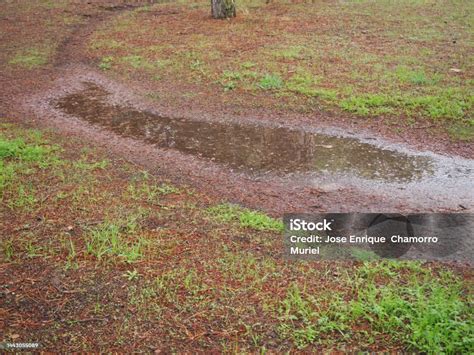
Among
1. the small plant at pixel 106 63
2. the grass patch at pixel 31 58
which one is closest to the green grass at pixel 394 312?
the small plant at pixel 106 63

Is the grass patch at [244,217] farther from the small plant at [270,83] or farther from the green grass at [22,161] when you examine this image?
the small plant at [270,83]

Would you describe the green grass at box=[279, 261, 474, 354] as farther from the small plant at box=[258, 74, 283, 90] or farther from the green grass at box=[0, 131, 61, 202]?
the small plant at box=[258, 74, 283, 90]

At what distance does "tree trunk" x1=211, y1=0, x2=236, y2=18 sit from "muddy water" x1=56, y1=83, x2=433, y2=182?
7649 mm

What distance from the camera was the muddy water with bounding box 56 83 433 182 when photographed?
6523mm

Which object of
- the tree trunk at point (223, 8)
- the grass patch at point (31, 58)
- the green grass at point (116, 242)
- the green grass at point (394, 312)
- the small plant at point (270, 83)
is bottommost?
the green grass at point (394, 312)

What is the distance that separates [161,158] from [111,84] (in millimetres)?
4347

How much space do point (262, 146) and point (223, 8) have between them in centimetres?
945

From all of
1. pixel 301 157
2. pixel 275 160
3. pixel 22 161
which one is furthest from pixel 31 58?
pixel 301 157

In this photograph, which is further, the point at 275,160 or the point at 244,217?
the point at 275,160

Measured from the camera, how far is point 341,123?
26.3 feet

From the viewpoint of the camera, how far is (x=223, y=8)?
49.4 ft

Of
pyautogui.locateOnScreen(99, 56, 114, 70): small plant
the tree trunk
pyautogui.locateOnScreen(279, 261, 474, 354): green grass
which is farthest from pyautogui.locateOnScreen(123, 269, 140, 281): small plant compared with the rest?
the tree trunk

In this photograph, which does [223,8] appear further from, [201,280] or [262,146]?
[201,280]

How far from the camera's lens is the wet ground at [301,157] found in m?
5.89
